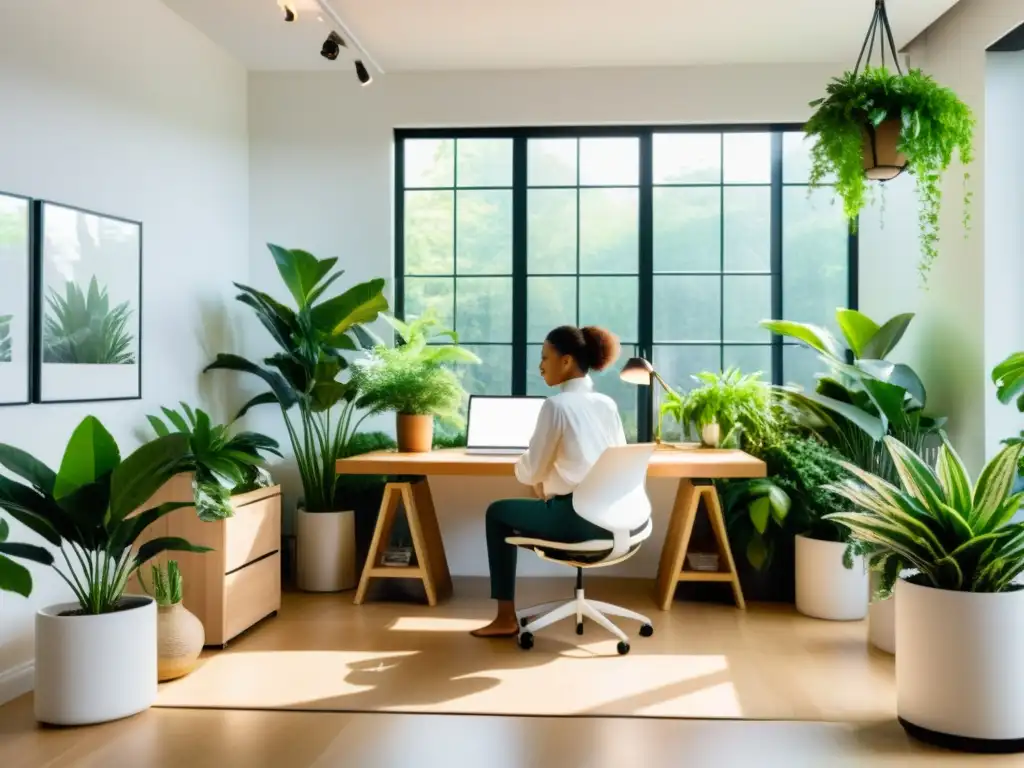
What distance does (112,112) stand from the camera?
13.3ft

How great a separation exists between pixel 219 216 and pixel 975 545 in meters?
4.03

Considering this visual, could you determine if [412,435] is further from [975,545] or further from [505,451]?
[975,545]

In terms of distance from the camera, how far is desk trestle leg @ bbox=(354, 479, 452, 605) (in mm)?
4660

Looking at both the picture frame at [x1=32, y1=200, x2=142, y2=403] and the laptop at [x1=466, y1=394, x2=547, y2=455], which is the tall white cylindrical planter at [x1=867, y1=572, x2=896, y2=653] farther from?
the picture frame at [x1=32, y1=200, x2=142, y2=403]

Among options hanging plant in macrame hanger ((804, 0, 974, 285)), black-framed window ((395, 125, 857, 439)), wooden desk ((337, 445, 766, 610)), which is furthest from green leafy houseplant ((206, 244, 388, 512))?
hanging plant in macrame hanger ((804, 0, 974, 285))

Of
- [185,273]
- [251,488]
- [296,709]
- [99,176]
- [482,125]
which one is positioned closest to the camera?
[296,709]

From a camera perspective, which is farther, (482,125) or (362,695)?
(482,125)

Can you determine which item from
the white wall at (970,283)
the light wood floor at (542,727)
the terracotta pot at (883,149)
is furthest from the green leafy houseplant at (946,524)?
the white wall at (970,283)

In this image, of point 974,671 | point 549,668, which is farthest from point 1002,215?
point 549,668

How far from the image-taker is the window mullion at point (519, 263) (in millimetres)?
5527

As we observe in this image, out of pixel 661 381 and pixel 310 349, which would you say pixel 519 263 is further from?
pixel 310 349

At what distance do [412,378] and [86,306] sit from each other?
163cm

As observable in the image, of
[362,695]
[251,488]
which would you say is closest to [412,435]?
[251,488]

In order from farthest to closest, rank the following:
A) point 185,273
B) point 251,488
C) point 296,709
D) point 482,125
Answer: point 482,125
point 185,273
point 251,488
point 296,709
